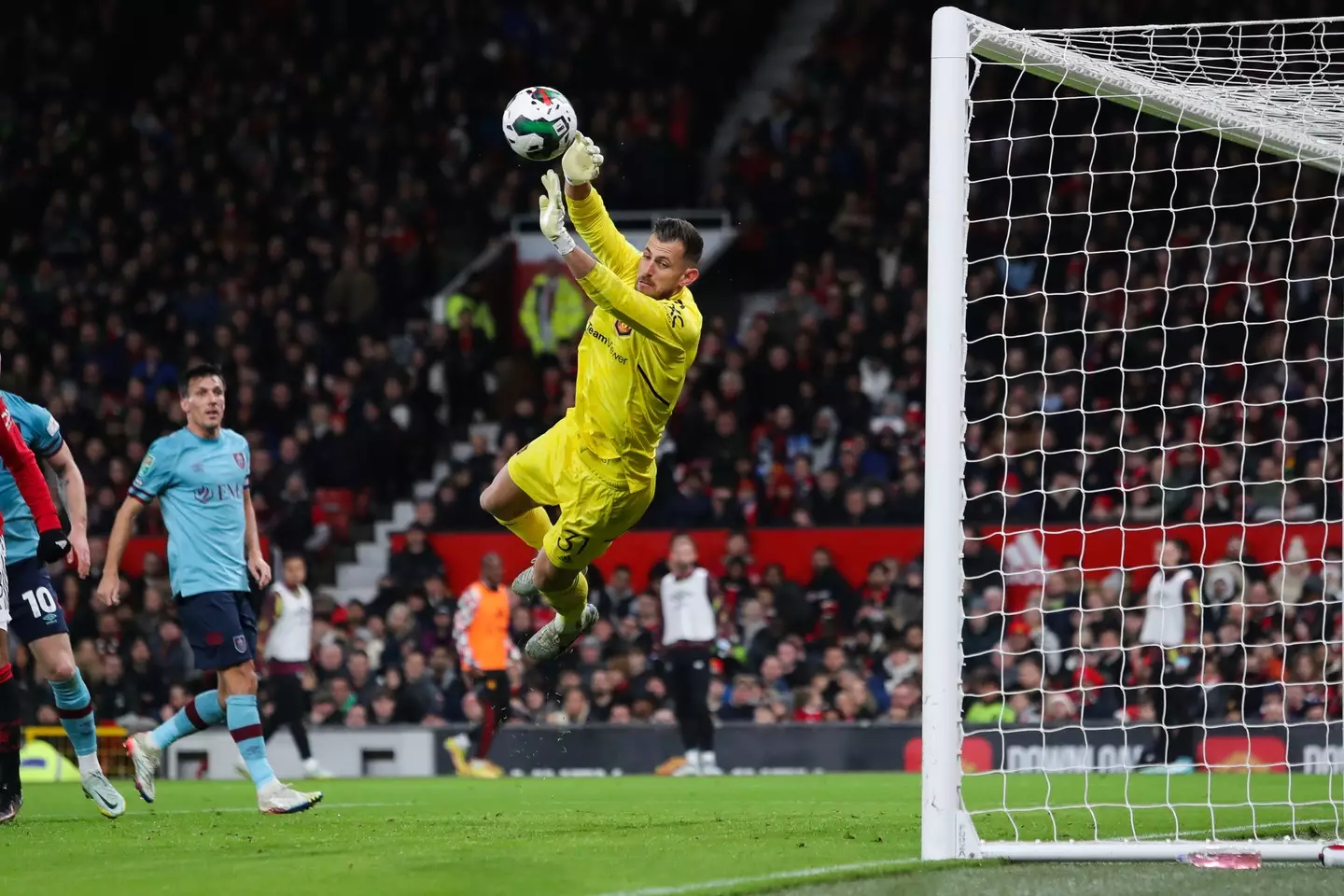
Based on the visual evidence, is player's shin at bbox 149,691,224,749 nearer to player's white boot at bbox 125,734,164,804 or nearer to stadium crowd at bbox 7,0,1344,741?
→ player's white boot at bbox 125,734,164,804

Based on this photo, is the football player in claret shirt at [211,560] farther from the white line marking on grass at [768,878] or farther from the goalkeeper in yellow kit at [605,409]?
the white line marking on grass at [768,878]

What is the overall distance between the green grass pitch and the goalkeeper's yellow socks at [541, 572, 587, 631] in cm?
100

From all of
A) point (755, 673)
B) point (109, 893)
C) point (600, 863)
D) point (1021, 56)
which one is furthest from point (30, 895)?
point (755, 673)

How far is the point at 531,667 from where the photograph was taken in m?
17.1

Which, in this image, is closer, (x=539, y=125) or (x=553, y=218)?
(x=553, y=218)

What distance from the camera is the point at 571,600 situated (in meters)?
Answer: 8.95

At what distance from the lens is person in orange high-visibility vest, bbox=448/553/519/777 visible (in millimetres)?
14938

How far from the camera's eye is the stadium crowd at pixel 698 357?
15.6 meters

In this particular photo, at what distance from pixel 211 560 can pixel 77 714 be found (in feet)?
3.55

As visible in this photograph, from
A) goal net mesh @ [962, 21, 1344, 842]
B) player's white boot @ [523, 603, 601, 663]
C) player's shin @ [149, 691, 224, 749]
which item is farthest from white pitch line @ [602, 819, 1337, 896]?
player's shin @ [149, 691, 224, 749]

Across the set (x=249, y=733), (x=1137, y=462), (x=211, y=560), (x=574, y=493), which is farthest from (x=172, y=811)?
(x=1137, y=462)

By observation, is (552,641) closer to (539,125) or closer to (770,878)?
(539,125)

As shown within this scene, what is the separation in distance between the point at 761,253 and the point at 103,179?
8703 mm

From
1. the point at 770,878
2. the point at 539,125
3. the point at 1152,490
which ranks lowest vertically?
the point at 770,878
